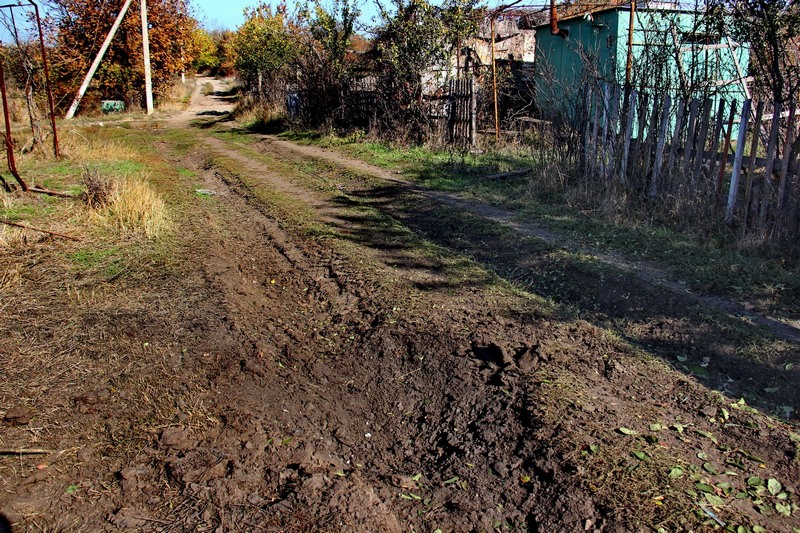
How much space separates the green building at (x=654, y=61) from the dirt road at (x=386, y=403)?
3.43 m

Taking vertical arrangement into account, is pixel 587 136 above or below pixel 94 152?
above

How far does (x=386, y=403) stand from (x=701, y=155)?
17.2 ft

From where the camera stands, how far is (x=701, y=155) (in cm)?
698

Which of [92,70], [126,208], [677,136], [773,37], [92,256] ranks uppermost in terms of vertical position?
[92,70]

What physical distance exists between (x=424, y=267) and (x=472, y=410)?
8.15ft

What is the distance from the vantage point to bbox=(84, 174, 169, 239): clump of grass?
6.92 metres

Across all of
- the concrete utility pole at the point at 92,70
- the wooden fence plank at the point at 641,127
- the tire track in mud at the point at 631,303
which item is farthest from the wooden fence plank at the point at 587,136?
the concrete utility pole at the point at 92,70

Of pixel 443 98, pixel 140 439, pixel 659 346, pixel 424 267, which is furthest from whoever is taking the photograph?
pixel 443 98

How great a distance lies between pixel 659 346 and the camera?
436cm

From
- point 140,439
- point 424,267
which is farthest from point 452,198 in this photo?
point 140,439

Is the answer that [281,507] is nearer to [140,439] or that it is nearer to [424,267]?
[140,439]

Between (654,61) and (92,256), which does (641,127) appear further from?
(92,256)

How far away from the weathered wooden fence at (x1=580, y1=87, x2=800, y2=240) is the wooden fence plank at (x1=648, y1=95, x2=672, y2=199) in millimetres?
11

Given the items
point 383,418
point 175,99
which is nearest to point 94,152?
point 383,418
